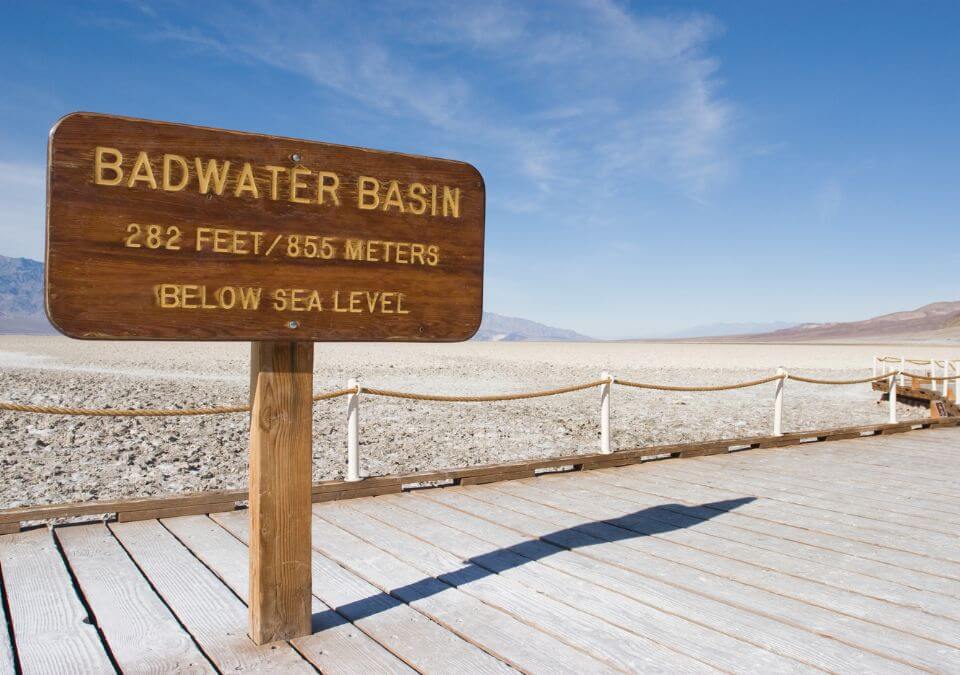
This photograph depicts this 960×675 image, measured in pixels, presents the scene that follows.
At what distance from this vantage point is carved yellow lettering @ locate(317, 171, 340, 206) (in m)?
2.97

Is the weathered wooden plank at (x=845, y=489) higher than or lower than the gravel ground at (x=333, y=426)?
higher

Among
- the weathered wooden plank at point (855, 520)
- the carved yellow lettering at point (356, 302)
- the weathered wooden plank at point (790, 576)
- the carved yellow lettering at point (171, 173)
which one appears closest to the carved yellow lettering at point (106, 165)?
the carved yellow lettering at point (171, 173)

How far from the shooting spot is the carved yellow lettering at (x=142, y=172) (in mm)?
2654

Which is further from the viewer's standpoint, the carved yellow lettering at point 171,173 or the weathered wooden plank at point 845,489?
the weathered wooden plank at point 845,489

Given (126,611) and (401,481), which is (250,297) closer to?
(126,611)

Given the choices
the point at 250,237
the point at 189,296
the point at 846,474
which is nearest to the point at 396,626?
the point at 189,296

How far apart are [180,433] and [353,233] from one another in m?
10.2

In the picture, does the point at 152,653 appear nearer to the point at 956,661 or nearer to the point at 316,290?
the point at 316,290

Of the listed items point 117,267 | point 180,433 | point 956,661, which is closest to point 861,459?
point 956,661

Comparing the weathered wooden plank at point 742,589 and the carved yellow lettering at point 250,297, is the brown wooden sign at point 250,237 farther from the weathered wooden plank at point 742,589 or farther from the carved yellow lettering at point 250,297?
the weathered wooden plank at point 742,589

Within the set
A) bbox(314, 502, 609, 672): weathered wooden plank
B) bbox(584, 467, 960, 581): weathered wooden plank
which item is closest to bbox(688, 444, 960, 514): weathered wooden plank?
bbox(584, 467, 960, 581): weathered wooden plank

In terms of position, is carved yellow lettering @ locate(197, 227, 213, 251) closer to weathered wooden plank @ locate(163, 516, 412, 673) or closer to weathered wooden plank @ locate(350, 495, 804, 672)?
weathered wooden plank @ locate(163, 516, 412, 673)

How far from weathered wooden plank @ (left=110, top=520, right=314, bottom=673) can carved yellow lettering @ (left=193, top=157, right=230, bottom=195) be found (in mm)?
1821

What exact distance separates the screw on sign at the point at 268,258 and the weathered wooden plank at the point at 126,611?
0.32 metres
